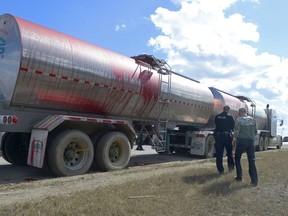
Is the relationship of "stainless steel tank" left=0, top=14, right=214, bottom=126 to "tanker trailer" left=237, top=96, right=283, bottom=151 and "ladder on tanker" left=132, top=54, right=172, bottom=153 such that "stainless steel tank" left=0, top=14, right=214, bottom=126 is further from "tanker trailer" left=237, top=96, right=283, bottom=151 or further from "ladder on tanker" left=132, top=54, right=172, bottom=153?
"tanker trailer" left=237, top=96, right=283, bottom=151

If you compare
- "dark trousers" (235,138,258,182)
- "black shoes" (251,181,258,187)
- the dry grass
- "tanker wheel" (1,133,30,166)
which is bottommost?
the dry grass

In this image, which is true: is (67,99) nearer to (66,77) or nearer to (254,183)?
(66,77)

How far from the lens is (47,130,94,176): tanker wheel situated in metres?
8.74

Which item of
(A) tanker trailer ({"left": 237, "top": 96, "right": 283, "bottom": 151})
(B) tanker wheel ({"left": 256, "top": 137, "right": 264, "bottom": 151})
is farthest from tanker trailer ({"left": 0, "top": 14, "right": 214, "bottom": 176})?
(B) tanker wheel ({"left": 256, "top": 137, "right": 264, "bottom": 151})

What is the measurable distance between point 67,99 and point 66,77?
623mm

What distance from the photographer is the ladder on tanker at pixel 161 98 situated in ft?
41.8

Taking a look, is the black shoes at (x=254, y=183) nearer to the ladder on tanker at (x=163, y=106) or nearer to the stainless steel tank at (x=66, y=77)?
the stainless steel tank at (x=66, y=77)

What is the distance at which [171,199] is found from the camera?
612cm

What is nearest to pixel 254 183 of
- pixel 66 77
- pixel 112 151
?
pixel 112 151

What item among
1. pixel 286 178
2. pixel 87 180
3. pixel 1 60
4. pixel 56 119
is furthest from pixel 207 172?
pixel 1 60

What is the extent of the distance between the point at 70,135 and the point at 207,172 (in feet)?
12.3

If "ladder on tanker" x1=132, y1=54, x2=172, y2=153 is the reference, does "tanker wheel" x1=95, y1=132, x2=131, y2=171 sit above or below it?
below

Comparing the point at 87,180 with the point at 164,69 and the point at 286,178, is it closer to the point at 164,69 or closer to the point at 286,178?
the point at 286,178

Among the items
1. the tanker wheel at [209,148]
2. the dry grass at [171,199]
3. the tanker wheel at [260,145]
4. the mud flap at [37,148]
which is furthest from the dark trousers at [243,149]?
the tanker wheel at [260,145]
